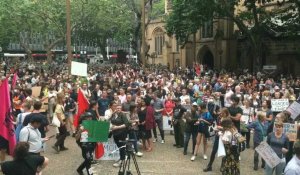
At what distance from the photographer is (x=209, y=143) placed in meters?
14.6

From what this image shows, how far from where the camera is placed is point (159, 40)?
61.7 meters

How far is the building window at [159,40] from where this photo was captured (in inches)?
2397

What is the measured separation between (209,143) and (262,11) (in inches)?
838

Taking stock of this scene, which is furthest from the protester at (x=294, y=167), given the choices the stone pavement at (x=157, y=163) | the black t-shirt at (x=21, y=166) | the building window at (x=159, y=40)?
the building window at (x=159, y=40)

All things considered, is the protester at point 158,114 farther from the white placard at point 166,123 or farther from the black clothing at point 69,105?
the black clothing at point 69,105

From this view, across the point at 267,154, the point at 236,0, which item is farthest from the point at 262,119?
the point at 236,0

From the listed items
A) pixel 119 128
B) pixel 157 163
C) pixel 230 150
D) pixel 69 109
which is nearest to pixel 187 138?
pixel 157 163

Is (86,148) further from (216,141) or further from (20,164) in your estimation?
(20,164)

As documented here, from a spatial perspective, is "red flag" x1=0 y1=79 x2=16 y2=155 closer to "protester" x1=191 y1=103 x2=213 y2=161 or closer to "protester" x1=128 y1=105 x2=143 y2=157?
"protester" x1=128 y1=105 x2=143 y2=157

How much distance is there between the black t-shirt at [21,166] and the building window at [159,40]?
2146 inches

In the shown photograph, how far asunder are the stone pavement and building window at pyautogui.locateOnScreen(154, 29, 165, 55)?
47818mm

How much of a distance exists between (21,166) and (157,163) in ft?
19.0

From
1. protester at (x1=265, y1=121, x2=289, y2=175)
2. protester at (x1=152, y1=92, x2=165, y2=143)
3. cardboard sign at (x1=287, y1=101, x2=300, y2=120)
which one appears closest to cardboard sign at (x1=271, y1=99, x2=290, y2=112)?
protester at (x1=152, y1=92, x2=165, y2=143)

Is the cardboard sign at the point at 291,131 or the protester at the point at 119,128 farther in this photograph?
the protester at the point at 119,128
